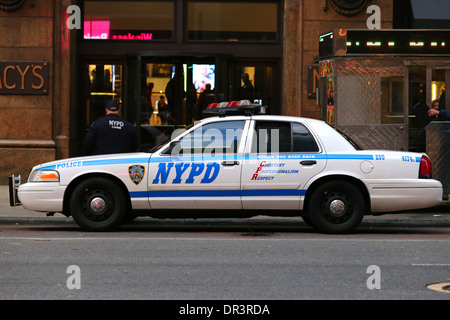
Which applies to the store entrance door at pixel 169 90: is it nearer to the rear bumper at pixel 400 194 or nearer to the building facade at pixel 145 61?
the building facade at pixel 145 61

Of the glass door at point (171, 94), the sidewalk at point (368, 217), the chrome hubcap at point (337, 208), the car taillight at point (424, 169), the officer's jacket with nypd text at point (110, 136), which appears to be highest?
the glass door at point (171, 94)

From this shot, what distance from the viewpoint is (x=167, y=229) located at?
12125 mm

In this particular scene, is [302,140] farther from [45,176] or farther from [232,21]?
[232,21]

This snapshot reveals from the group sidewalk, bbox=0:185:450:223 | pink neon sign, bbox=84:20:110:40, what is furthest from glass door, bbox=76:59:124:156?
sidewalk, bbox=0:185:450:223

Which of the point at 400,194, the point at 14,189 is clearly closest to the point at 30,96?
the point at 14,189

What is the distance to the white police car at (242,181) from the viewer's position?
11.1m

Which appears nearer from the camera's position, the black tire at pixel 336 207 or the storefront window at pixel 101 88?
the black tire at pixel 336 207

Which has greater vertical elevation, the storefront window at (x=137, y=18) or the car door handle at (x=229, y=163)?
the storefront window at (x=137, y=18)

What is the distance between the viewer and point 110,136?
41.4 ft

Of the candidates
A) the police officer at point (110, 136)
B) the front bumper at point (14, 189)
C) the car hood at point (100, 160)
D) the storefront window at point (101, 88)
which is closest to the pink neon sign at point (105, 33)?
the storefront window at point (101, 88)

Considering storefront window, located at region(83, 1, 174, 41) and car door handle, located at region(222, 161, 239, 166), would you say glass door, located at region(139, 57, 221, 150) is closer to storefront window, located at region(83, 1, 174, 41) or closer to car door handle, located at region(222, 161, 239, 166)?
storefront window, located at region(83, 1, 174, 41)

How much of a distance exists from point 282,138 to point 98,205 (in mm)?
2469

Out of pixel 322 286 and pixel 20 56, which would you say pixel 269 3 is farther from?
pixel 322 286

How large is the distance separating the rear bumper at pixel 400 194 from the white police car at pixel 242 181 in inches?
0.5
